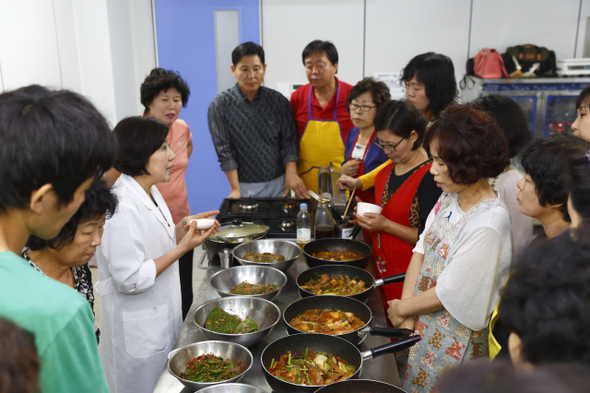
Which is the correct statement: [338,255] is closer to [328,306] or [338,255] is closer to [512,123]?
[328,306]

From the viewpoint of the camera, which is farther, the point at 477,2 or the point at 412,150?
the point at 477,2

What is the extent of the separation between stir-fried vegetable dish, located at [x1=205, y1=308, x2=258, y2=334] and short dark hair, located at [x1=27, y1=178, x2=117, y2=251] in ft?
1.80

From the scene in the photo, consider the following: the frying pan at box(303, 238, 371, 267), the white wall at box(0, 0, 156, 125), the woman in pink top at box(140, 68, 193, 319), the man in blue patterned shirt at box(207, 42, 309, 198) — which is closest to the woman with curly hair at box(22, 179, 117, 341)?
the frying pan at box(303, 238, 371, 267)

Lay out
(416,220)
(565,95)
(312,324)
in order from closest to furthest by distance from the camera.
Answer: (312,324) < (416,220) < (565,95)

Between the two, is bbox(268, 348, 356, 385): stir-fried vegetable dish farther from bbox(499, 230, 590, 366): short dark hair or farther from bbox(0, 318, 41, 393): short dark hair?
bbox(0, 318, 41, 393): short dark hair

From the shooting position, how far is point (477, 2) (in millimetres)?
4551

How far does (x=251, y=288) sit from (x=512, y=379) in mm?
1525

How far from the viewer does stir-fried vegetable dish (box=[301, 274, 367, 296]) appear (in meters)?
1.96

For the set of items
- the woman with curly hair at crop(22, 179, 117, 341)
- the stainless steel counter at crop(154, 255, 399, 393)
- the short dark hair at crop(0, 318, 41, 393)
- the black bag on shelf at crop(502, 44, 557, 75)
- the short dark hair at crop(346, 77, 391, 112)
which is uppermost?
the black bag on shelf at crop(502, 44, 557, 75)

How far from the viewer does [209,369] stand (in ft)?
4.68

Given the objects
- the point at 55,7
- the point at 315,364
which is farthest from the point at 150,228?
the point at 55,7

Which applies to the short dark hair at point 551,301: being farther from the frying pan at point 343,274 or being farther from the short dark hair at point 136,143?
the short dark hair at point 136,143

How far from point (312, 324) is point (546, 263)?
110 centimetres

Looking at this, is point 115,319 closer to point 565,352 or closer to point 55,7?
point 565,352
